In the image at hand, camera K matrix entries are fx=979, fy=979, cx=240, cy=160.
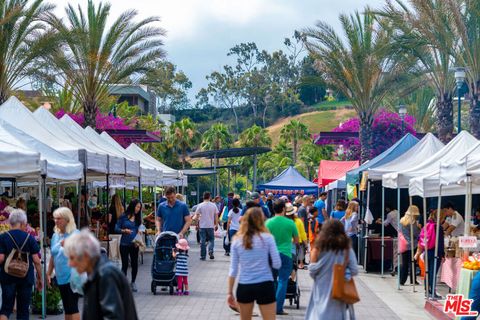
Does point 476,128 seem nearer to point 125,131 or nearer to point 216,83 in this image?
point 125,131

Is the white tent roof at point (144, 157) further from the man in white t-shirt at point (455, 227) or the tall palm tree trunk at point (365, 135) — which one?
the man in white t-shirt at point (455, 227)

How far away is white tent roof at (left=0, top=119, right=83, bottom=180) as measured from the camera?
14.3 metres

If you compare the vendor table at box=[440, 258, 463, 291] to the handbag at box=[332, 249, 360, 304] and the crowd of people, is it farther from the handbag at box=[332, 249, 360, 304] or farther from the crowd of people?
the handbag at box=[332, 249, 360, 304]

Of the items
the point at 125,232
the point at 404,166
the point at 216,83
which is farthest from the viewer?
the point at 216,83

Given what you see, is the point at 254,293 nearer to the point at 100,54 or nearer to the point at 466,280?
the point at 466,280

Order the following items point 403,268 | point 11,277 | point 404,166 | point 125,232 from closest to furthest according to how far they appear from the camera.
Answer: point 11,277
point 125,232
point 403,268
point 404,166

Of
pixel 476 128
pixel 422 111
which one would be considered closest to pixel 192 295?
pixel 476 128

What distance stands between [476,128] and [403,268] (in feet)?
32.1

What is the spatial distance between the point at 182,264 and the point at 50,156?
3395mm

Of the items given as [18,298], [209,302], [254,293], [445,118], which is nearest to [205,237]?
[209,302]

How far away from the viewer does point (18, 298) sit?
1133 centimetres

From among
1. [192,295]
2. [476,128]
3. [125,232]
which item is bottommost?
[192,295]

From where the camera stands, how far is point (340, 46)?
3812 centimetres

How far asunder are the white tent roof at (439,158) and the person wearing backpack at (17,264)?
9.37 meters
